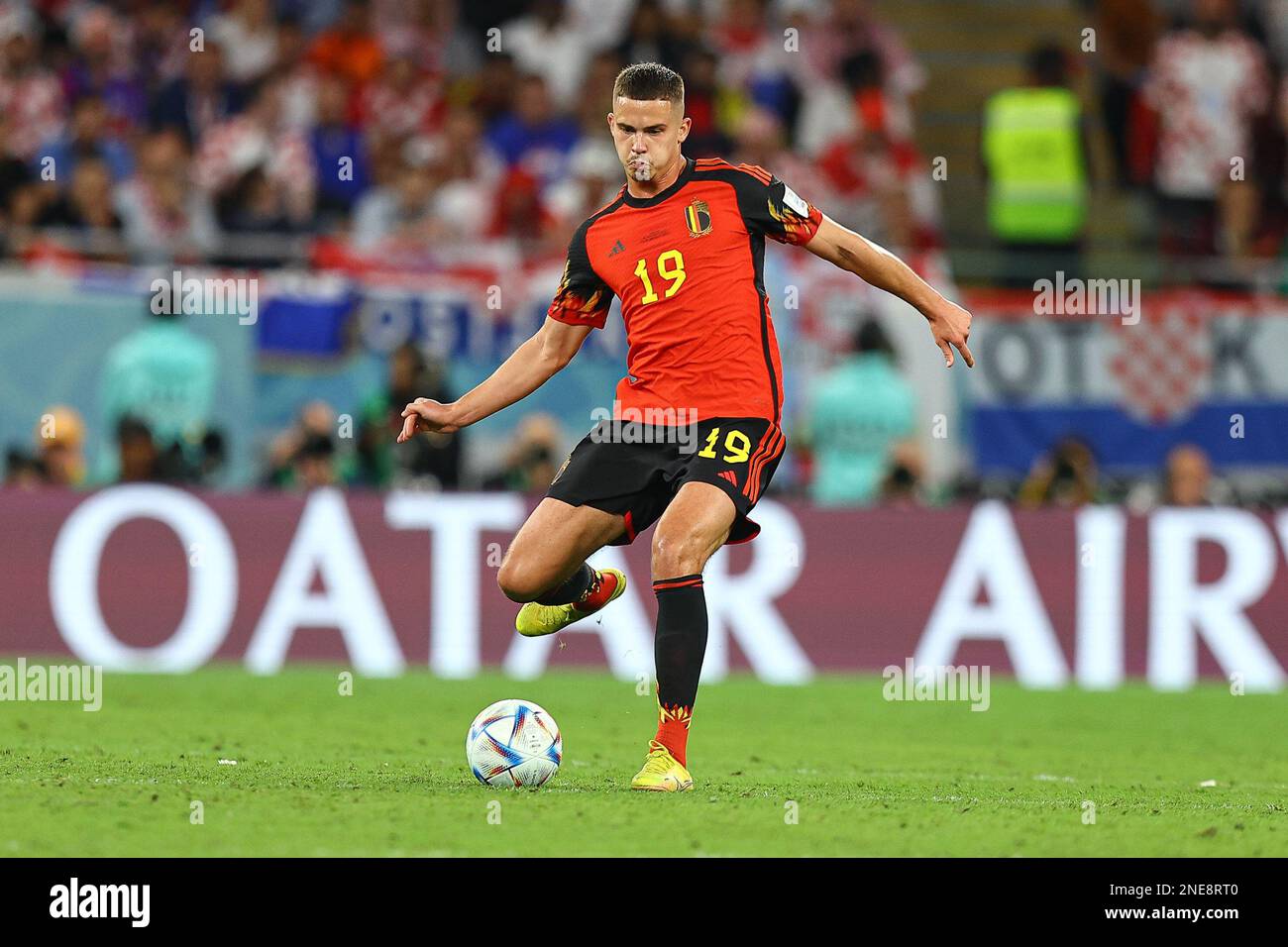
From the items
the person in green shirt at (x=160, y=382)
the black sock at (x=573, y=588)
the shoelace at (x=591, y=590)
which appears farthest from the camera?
the person in green shirt at (x=160, y=382)

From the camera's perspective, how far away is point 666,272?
812cm

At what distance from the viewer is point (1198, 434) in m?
15.8

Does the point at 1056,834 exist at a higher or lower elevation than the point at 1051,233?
lower

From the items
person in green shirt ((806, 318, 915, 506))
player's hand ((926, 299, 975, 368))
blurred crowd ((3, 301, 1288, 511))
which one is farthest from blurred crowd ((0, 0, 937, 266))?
player's hand ((926, 299, 975, 368))

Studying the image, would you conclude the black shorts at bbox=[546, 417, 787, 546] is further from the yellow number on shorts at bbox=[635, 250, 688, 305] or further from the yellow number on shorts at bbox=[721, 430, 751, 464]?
the yellow number on shorts at bbox=[635, 250, 688, 305]

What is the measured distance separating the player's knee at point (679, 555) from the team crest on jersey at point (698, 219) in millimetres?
1245

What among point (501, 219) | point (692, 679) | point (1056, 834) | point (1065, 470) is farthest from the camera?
point (501, 219)

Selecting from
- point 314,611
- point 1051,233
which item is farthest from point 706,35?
point 314,611

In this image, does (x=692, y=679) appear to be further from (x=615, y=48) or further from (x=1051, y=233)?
(x=615, y=48)

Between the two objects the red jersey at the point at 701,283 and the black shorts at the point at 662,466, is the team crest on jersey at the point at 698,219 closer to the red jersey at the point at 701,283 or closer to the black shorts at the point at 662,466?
the red jersey at the point at 701,283

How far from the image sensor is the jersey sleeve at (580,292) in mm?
8359

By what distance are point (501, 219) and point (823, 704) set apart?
5983 mm

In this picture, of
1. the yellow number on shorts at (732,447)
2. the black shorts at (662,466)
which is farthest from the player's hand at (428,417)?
Answer: the yellow number on shorts at (732,447)

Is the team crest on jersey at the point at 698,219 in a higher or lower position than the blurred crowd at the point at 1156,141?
lower
